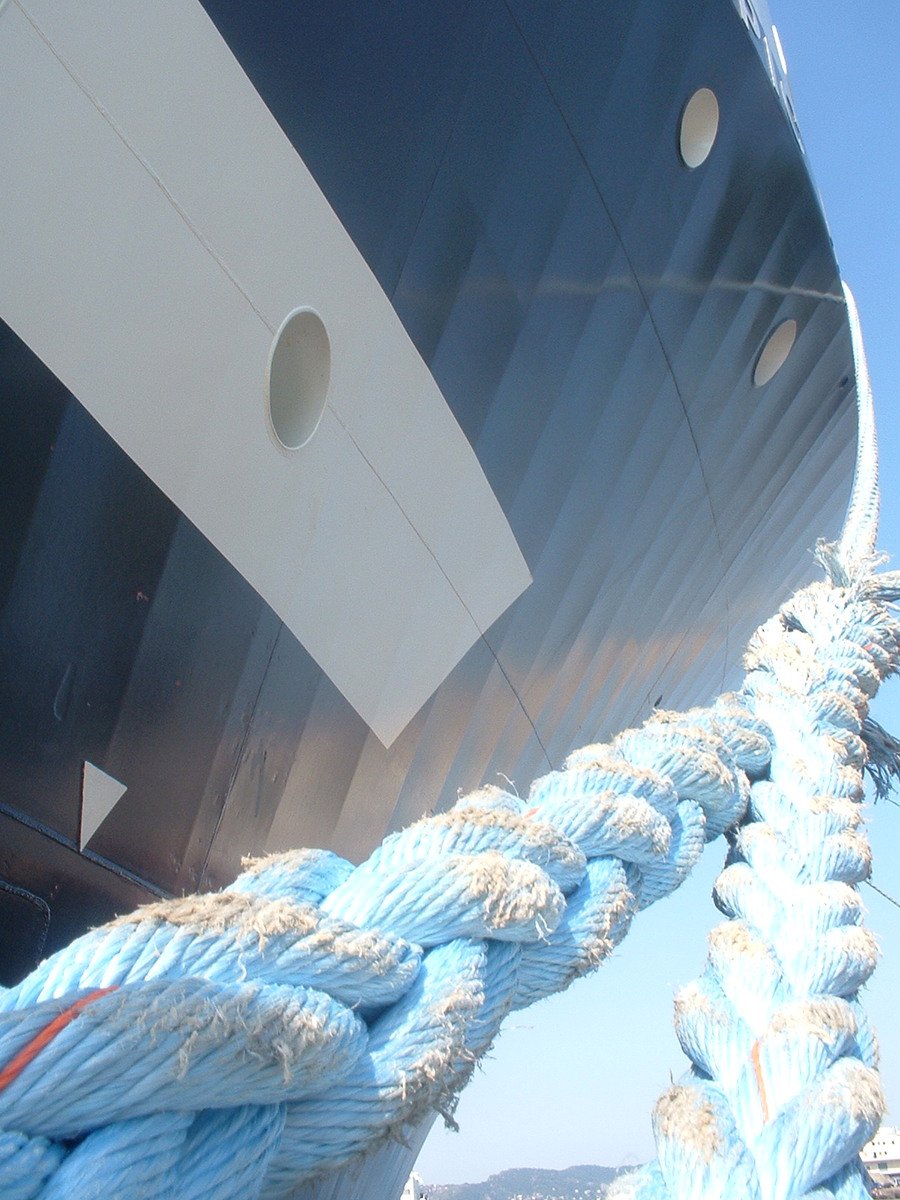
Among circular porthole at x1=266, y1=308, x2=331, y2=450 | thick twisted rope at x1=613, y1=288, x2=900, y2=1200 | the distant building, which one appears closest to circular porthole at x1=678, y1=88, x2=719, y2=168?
circular porthole at x1=266, y1=308, x2=331, y2=450

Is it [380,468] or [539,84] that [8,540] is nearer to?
[380,468]

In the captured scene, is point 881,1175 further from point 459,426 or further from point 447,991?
point 459,426

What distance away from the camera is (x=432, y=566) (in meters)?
3.05

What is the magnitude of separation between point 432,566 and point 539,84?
1322 mm

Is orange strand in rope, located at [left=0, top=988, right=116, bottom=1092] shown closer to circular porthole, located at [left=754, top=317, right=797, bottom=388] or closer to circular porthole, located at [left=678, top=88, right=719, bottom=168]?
circular porthole, located at [left=678, top=88, right=719, bottom=168]

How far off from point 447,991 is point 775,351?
3867 mm

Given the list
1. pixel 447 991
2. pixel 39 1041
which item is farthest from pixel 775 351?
pixel 39 1041

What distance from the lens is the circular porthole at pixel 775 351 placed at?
14.0 ft

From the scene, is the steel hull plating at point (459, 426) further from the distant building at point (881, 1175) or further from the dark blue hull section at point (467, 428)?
the distant building at point (881, 1175)

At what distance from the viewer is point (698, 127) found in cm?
326

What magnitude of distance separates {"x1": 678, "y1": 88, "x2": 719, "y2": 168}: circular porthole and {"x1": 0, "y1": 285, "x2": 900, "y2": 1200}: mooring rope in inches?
87.0

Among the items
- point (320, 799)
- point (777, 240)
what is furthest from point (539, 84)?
point (320, 799)

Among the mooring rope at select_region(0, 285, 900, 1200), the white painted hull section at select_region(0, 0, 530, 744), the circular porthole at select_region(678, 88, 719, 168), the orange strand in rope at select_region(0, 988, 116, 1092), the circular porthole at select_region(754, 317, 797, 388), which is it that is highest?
the circular porthole at select_region(754, 317, 797, 388)

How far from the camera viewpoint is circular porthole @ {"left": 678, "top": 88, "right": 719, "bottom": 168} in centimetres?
320
